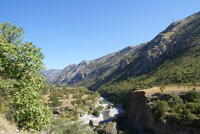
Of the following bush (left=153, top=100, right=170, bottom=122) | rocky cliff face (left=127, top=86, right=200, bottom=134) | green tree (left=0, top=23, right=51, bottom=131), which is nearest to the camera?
green tree (left=0, top=23, right=51, bottom=131)

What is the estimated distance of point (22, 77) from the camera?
8.59 meters

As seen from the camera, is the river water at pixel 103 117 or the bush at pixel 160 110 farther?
the river water at pixel 103 117

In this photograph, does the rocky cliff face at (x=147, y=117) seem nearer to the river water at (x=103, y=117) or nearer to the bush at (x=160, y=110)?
the bush at (x=160, y=110)

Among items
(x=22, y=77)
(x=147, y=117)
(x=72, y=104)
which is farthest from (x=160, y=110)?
(x=72, y=104)

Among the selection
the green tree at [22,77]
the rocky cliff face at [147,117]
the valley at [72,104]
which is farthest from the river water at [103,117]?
the green tree at [22,77]

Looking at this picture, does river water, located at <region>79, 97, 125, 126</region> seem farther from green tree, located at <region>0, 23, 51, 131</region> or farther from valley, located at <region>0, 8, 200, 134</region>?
green tree, located at <region>0, 23, 51, 131</region>

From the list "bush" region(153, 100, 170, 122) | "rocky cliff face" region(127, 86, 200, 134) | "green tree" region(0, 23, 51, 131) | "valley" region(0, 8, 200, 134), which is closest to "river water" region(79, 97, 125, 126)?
"valley" region(0, 8, 200, 134)

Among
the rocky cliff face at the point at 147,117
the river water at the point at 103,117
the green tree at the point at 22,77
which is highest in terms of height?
the green tree at the point at 22,77

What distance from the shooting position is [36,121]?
8586 mm

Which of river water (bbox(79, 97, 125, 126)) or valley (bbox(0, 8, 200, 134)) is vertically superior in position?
valley (bbox(0, 8, 200, 134))

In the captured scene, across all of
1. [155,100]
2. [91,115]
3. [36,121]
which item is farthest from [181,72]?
[36,121]

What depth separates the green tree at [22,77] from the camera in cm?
801

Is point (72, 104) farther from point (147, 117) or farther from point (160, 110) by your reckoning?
point (160, 110)

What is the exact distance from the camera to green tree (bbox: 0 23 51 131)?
8008 millimetres
